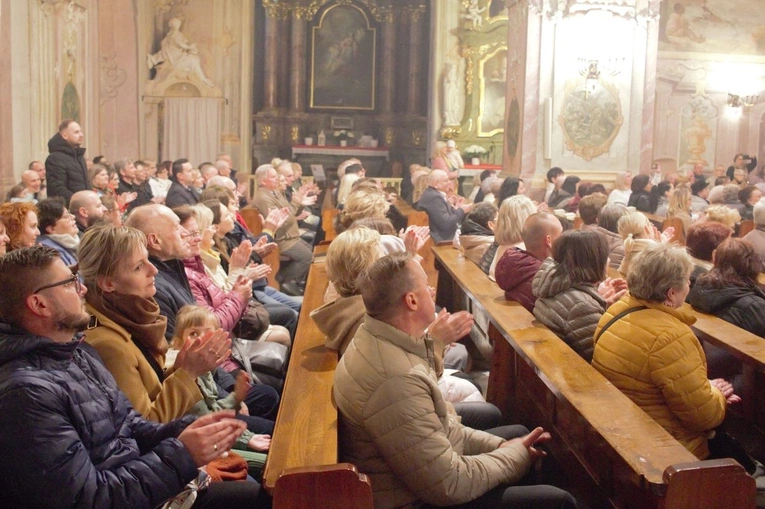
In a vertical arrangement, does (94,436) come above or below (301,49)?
below

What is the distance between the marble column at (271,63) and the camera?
1930 centimetres

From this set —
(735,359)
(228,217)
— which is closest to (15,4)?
(228,217)

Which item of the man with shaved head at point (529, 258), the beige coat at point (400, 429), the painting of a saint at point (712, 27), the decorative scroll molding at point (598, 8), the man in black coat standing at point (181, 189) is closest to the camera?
the beige coat at point (400, 429)

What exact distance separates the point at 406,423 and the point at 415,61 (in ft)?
59.6

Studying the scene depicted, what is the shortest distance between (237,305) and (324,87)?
646 inches

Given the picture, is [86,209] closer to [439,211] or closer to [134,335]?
[439,211]

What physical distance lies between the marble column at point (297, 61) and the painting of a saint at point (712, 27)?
787 cm

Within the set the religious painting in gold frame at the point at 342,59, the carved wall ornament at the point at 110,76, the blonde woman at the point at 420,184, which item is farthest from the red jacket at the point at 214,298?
the religious painting in gold frame at the point at 342,59

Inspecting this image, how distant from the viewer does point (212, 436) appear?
2.34m

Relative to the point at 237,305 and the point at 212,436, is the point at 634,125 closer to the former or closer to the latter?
the point at 237,305

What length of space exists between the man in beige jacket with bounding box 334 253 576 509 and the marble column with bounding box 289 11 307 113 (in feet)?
56.9

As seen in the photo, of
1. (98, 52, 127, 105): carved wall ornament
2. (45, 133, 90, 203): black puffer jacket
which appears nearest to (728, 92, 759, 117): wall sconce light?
(98, 52, 127, 105): carved wall ornament

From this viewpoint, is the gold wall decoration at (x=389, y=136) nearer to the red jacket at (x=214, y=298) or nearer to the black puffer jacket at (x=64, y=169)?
the black puffer jacket at (x=64, y=169)

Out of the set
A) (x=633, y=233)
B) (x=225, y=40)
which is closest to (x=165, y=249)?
(x=633, y=233)
